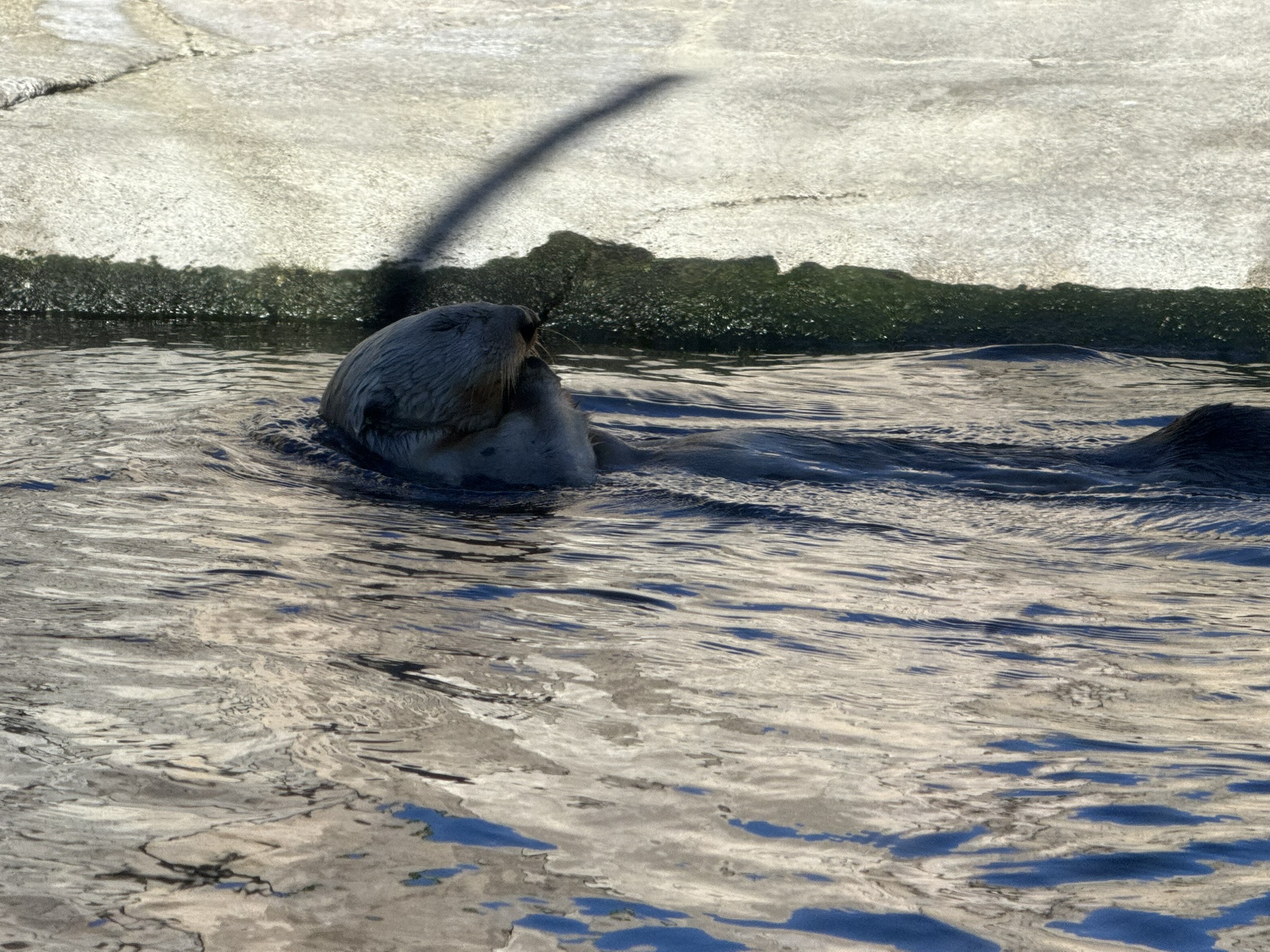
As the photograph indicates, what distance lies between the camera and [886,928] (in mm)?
1246

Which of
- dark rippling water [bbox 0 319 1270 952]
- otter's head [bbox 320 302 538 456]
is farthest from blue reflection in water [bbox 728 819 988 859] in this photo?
otter's head [bbox 320 302 538 456]

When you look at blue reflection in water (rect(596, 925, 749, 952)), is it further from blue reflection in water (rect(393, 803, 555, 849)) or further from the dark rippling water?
blue reflection in water (rect(393, 803, 555, 849))

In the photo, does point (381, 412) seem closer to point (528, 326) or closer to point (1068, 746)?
point (528, 326)

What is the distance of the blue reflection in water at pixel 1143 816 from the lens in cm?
147

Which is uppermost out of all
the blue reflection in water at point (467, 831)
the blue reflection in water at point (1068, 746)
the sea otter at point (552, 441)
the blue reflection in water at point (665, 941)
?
the sea otter at point (552, 441)

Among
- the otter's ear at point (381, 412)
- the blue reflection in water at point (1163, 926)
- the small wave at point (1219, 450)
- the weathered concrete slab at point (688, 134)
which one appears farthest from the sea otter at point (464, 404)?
the blue reflection in water at point (1163, 926)

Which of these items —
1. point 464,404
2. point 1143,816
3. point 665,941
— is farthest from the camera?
point 464,404

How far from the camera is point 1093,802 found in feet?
4.99

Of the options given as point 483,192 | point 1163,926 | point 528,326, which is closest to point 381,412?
point 528,326

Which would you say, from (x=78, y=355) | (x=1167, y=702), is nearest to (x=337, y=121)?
(x=78, y=355)

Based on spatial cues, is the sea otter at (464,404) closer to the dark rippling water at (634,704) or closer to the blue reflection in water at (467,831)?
the dark rippling water at (634,704)

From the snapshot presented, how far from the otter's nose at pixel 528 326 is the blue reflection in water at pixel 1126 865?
2.55 m

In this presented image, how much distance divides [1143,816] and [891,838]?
28cm

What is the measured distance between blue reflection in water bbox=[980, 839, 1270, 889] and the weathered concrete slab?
414cm
